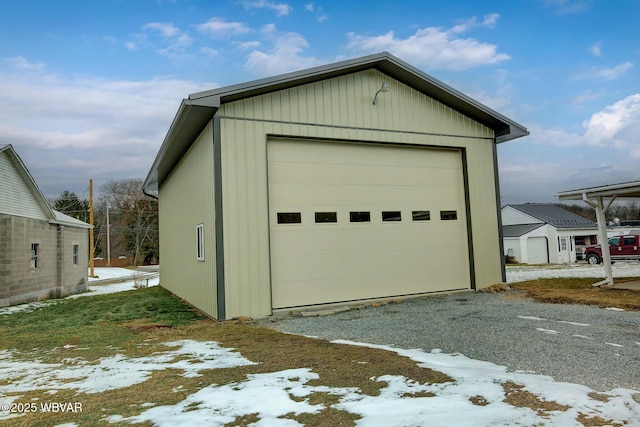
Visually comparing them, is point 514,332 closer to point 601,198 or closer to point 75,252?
point 601,198

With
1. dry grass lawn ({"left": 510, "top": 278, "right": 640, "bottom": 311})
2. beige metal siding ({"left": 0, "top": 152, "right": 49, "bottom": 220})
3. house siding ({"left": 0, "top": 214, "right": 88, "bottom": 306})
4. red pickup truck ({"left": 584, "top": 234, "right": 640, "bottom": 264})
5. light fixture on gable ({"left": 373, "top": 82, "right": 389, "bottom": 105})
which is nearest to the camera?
dry grass lawn ({"left": 510, "top": 278, "right": 640, "bottom": 311})

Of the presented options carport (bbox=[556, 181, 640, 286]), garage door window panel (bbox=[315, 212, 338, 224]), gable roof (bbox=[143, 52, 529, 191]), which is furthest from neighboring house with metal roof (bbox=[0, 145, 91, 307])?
carport (bbox=[556, 181, 640, 286])

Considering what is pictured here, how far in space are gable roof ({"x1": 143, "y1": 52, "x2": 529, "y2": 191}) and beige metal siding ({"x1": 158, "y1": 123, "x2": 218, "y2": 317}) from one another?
39 cm

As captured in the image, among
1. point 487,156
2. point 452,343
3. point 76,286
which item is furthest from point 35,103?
point 452,343

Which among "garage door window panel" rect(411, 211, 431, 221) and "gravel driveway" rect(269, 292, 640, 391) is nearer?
"gravel driveway" rect(269, 292, 640, 391)

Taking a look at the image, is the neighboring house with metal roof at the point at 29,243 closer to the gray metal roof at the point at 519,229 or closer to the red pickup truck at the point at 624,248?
the red pickup truck at the point at 624,248

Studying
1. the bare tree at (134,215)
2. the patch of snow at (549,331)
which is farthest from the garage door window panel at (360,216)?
the bare tree at (134,215)

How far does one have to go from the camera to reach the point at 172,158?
41.2 feet

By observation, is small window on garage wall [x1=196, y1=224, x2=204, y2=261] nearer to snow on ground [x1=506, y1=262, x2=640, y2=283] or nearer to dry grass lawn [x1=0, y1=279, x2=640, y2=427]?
dry grass lawn [x1=0, y1=279, x2=640, y2=427]

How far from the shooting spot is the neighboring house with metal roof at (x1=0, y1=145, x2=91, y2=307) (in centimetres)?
1327

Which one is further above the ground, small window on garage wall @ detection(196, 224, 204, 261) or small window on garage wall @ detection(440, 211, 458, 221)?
small window on garage wall @ detection(440, 211, 458, 221)

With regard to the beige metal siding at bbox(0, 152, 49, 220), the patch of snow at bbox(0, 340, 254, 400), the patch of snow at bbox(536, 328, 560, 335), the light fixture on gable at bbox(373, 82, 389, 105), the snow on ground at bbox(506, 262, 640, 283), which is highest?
the light fixture on gable at bbox(373, 82, 389, 105)

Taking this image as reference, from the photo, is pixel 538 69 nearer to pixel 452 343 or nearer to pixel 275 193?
pixel 275 193

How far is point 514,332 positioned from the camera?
19.6ft
